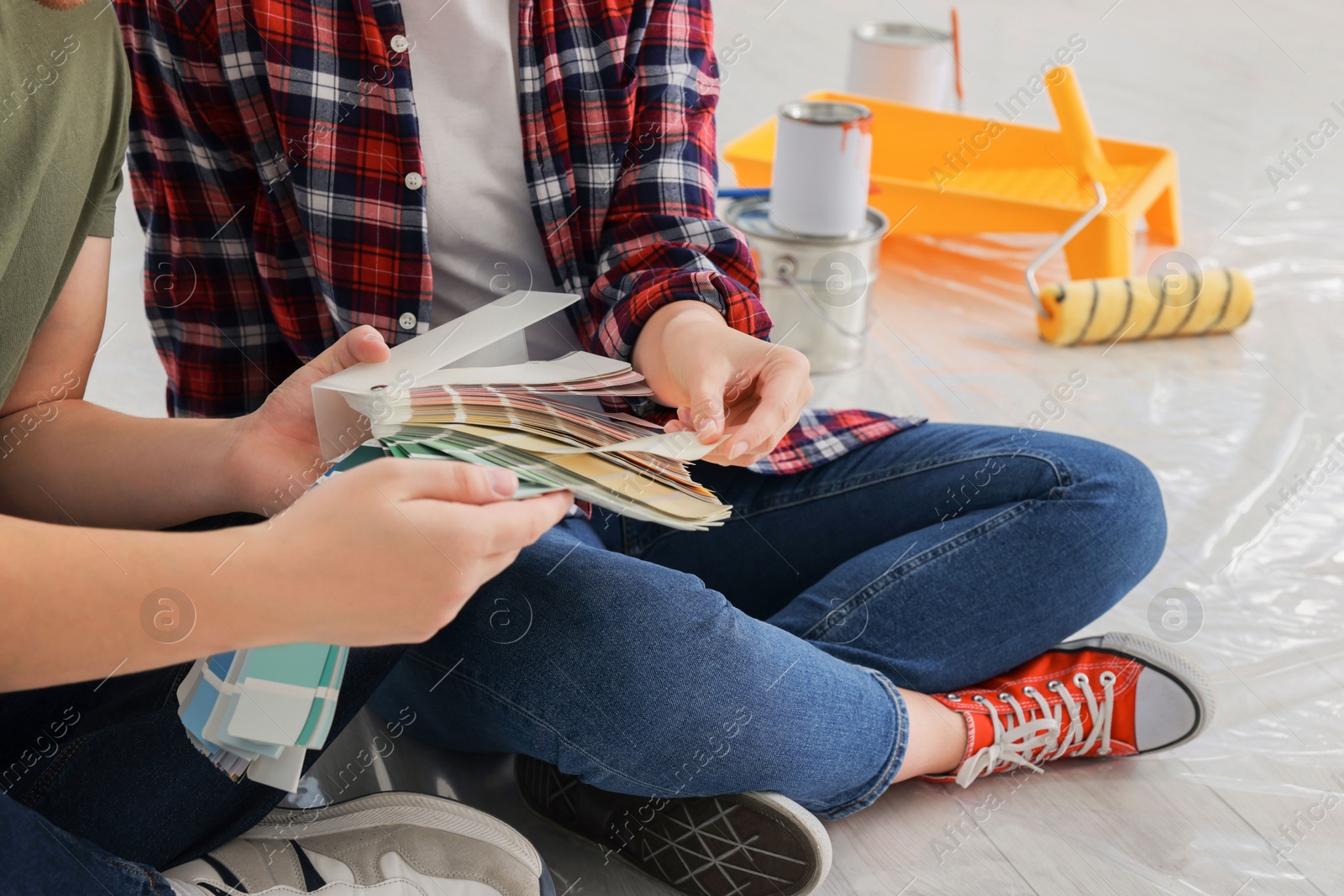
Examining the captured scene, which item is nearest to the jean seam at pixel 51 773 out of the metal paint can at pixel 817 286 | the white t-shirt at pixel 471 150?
the white t-shirt at pixel 471 150

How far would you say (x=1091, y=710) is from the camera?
3.02 ft

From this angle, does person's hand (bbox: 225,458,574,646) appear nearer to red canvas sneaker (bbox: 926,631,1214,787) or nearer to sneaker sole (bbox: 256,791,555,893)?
sneaker sole (bbox: 256,791,555,893)

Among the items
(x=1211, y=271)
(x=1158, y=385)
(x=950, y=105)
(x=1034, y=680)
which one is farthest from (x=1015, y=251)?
(x=1034, y=680)

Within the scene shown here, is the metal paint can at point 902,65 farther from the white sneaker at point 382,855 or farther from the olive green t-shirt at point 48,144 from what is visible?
the white sneaker at point 382,855

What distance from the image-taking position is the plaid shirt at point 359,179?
0.82 metres

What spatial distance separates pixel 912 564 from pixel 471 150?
1.50 ft

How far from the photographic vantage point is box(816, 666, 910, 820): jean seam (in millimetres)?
839

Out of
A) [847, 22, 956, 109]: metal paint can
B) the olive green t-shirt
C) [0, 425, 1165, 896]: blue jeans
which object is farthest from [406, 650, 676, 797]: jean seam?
[847, 22, 956, 109]: metal paint can

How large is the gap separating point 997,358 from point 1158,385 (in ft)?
0.70

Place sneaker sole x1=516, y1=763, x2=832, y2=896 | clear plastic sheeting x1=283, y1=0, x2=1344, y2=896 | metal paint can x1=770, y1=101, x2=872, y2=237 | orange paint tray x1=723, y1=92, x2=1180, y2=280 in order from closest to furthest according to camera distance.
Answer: sneaker sole x1=516, y1=763, x2=832, y2=896 < clear plastic sheeting x1=283, y1=0, x2=1344, y2=896 < metal paint can x1=770, y1=101, x2=872, y2=237 < orange paint tray x1=723, y1=92, x2=1180, y2=280

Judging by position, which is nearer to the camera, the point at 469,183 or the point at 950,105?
the point at 469,183

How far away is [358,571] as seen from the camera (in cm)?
53

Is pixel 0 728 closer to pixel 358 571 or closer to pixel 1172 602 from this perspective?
pixel 358 571

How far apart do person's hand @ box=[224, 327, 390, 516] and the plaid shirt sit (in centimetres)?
16
